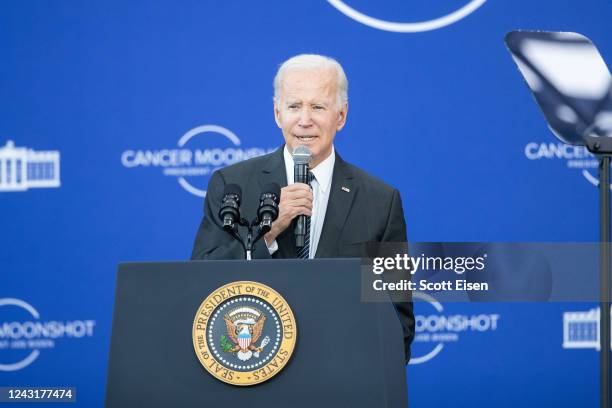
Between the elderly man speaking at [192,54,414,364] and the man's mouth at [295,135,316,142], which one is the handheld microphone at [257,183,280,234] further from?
the man's mouth at [295,135,316,142]

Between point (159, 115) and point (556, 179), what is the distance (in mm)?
2011

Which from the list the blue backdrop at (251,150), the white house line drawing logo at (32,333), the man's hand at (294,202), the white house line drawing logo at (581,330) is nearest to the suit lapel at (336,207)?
the man's hand at (294,202)

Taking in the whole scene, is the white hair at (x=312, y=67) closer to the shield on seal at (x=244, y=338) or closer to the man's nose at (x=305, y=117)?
the man's nose at (x=305, y=117)

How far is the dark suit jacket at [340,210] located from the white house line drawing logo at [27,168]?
167 centimetres

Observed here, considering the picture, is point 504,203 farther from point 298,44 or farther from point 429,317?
point 298,44

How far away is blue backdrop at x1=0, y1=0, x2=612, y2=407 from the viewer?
4.52 metres

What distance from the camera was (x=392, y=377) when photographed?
6.81ft

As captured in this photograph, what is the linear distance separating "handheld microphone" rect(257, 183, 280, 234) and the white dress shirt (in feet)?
2.42

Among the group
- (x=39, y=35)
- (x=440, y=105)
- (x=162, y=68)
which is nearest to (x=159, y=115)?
(x=162, y=68)

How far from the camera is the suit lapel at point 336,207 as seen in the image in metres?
3.06

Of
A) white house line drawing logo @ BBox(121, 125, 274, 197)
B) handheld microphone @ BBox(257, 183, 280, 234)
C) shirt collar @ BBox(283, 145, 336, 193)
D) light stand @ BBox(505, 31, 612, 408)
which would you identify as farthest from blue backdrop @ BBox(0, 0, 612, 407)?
handheld microphone @ BBox(257, 183, 280, 234)

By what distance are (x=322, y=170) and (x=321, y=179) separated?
0.12ft

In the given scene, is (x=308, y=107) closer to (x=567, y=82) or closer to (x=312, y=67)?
(x=312, y=67)

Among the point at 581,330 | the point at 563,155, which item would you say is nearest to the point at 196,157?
the point at 563,155
